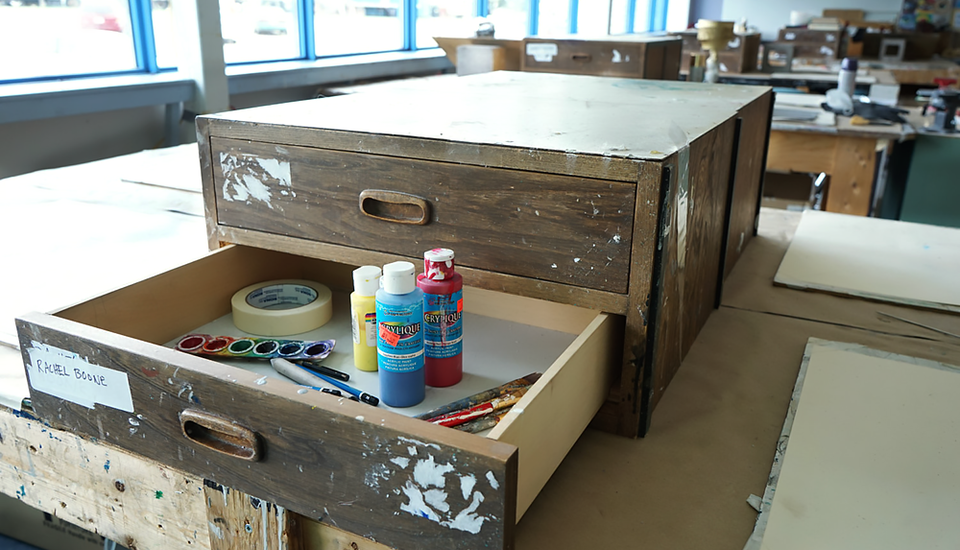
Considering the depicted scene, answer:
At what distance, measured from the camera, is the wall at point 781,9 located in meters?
7.69

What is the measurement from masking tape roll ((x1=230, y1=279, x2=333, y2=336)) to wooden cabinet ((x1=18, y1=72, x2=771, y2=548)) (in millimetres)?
37

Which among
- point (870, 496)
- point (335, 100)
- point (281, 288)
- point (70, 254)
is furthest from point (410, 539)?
point (70, 254)

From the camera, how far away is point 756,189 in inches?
50.8

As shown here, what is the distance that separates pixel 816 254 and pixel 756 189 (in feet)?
0.52

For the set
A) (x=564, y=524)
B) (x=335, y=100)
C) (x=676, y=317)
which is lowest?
(x=564, y=524)

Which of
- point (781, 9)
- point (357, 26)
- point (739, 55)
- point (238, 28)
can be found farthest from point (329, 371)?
point (781, 9)

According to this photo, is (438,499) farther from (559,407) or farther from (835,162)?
(835,162)

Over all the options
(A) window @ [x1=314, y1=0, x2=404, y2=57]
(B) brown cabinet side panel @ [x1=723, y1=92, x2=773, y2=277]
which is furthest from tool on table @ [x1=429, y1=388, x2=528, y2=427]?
(A) window @ [x1=314, y1=0, x2=404, y2=57]

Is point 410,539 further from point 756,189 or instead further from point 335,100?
point 756,189

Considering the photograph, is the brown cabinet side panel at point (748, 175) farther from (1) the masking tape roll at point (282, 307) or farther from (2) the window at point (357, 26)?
(2) the window at point (357, 26)

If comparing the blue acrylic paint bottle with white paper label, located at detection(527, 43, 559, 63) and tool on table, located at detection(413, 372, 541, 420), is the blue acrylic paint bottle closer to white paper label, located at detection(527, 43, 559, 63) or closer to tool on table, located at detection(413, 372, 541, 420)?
tool on table, located at detection(413, 372, 541, 420)

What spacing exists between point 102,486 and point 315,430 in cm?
33

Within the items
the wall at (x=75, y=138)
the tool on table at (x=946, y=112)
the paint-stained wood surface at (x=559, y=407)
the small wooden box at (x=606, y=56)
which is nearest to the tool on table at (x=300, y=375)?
the paint-stained wood surface at (x=559, y=407)

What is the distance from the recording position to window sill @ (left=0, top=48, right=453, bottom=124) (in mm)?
2322
